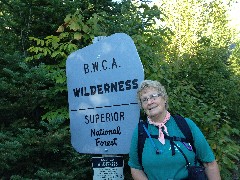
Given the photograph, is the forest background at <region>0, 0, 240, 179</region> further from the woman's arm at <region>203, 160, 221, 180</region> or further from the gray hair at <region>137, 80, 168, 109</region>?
A: the woman's arm at <region>203, 160, 221, 180</region>

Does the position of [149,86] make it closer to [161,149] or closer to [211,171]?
[161,149]

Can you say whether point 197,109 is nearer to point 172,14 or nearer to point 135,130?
point 135,130

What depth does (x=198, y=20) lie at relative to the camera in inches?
771

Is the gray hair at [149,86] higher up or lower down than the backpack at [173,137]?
higher up

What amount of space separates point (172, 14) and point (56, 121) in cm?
1712

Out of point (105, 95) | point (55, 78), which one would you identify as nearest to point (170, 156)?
point (105, 95)

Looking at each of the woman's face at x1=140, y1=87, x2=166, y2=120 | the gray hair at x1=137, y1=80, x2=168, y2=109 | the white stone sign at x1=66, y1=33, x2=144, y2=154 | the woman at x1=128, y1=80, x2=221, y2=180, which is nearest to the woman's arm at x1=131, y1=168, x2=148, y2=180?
the woman at x1=128, y1=80, x2=221, y2=180

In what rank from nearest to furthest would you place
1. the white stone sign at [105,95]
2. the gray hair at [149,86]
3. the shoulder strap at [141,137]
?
the shoulder strap at [141,137] → the gray hair at [149,86] → the white stone sign at [105,95]

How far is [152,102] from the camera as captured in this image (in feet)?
8.96

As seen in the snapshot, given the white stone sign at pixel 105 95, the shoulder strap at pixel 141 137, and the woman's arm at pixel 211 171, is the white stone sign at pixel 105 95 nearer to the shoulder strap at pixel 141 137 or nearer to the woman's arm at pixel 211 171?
the shoulder strap at pixel 141 137

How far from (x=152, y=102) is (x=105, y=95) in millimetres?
566

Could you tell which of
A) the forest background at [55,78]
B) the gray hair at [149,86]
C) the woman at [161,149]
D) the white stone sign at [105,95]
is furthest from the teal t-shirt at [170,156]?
the forest background at [55,78]

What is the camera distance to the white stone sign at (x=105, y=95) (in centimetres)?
300

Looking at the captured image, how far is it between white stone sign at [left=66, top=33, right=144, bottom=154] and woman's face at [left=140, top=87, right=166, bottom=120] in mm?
180
